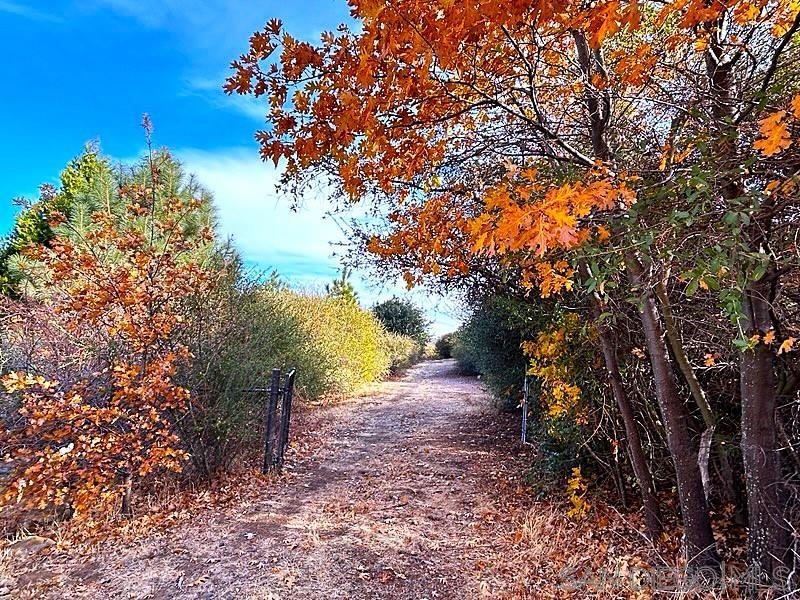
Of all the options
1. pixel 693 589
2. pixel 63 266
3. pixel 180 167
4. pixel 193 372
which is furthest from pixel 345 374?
pixel 693 589

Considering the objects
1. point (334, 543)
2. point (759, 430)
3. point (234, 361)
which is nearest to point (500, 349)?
point (234, 361)

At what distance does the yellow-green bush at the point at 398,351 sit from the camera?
674 inches

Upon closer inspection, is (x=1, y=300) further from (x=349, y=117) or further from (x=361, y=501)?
(x=349, y=117)

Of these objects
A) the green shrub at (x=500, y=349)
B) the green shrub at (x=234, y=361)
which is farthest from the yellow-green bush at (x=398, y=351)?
the green shrub at (x=500, y=349)

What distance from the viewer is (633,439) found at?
11.2 feet

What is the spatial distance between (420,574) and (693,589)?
165cm

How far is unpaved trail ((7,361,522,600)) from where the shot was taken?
9.78 feet

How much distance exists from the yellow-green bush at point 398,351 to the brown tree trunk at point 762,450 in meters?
14.1

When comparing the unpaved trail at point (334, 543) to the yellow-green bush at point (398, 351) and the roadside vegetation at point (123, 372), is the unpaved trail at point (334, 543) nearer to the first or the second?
the roadside vegetation at point (123, 372)

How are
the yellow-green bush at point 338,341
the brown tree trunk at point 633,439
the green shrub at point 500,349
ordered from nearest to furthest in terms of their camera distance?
1. the brown tree trunk at point 633,439
2. the green shrub at point 500,349
3. the yellow-green bush at point 338,341

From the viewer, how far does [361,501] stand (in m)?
4.44

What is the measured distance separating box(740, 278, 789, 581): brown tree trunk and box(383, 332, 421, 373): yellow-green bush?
14.1 m

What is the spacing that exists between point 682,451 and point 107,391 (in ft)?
15.5

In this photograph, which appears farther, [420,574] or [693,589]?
[420,574]
